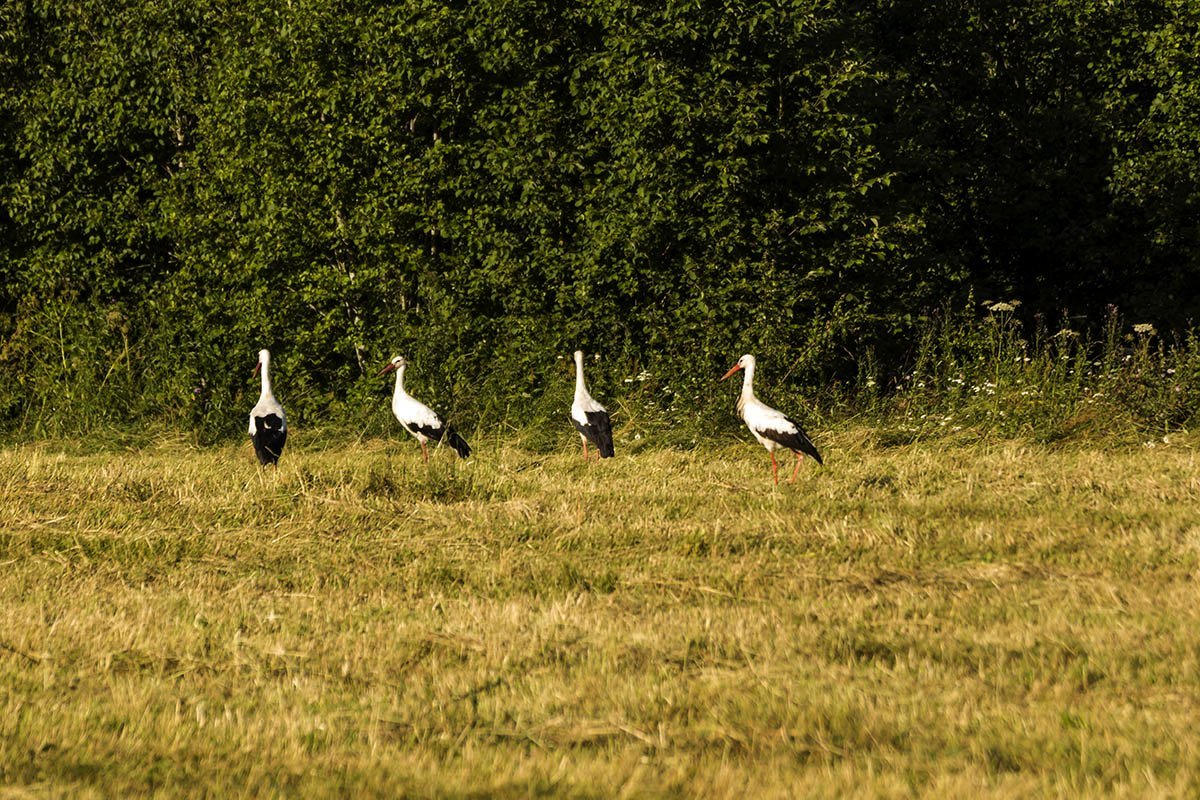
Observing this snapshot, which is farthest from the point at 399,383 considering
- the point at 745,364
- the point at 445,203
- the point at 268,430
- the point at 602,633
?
the point at 602,633

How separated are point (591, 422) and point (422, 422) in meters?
1.64

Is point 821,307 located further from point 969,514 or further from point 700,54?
point 969,514

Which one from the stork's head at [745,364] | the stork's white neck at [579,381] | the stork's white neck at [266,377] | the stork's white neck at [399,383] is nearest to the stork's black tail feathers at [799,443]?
the stork's head at [745,364]

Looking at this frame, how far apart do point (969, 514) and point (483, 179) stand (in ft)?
23.8

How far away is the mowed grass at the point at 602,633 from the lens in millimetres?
4738

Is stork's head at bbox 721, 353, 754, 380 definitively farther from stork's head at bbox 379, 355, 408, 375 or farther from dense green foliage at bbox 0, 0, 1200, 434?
stork's head at bbox 379, 355, 408, 375

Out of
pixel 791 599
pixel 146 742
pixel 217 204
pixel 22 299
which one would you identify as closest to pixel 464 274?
pixel 217 204

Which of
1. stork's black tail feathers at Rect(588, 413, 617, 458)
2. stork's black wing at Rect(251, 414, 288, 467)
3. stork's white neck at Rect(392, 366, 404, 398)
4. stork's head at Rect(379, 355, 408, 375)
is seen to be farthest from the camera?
stork's head at Rect(379, 355, 408, 375)

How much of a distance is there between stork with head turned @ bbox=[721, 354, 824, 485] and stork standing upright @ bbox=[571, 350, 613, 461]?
1.20m

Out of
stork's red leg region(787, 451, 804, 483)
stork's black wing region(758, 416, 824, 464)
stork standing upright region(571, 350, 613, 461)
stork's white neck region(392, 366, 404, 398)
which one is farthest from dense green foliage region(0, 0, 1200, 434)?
stork's black wing region(758, 416, 824, 464)

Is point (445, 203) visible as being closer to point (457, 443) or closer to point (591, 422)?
point (457, 443)

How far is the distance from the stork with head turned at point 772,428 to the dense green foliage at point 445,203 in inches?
51.0

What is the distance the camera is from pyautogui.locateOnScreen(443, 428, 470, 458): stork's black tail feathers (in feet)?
42.7

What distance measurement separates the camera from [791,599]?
6938mm
